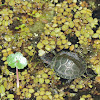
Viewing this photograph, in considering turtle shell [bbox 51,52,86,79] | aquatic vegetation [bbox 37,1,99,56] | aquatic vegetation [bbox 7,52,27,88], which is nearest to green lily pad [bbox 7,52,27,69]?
aquatic vegetation [bbox 7,52,27,88]

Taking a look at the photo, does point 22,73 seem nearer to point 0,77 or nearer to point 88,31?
point 0,77

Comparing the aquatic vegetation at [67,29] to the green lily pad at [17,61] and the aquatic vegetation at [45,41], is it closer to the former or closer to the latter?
the aquatic vegetation at [45,41]

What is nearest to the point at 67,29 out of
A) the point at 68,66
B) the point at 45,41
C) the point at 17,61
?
the point at 45,41

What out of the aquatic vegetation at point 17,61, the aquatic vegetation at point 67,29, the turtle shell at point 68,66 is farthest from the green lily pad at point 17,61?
the turtle shell at point 68,66

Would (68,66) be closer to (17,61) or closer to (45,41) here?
(45,41)

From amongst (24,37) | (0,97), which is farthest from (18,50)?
(0,97)

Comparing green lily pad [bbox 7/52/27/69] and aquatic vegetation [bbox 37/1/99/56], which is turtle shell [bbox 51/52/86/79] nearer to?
aquatic vegetation [bbox 37/1/99/56]
